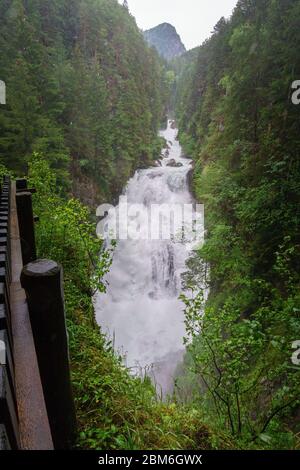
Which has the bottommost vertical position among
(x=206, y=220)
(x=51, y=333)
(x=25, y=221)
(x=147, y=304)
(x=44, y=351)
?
(x=147, y=304)

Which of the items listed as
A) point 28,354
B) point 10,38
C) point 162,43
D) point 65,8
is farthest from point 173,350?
point 162,43

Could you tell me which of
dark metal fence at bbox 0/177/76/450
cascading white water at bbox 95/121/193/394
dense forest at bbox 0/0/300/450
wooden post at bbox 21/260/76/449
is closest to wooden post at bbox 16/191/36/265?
dense forest at bbox 0/0/300/450

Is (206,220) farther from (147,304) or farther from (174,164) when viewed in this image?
(174,164)

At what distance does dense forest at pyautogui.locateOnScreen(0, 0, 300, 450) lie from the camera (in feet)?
12.3

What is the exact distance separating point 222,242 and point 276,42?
8241 mm

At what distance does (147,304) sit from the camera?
57.7 ft

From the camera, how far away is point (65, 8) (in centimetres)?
3881

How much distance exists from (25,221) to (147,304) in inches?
532

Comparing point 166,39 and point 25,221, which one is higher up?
point 166,39

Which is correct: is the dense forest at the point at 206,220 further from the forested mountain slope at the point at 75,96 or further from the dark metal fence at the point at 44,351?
the dark metal fence at the point at 44,351

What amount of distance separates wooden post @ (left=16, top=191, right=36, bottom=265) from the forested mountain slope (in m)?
12.2

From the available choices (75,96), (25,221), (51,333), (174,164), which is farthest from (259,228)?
(174,164)

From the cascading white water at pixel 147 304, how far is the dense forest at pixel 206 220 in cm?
120

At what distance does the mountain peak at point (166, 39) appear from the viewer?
178312mm
